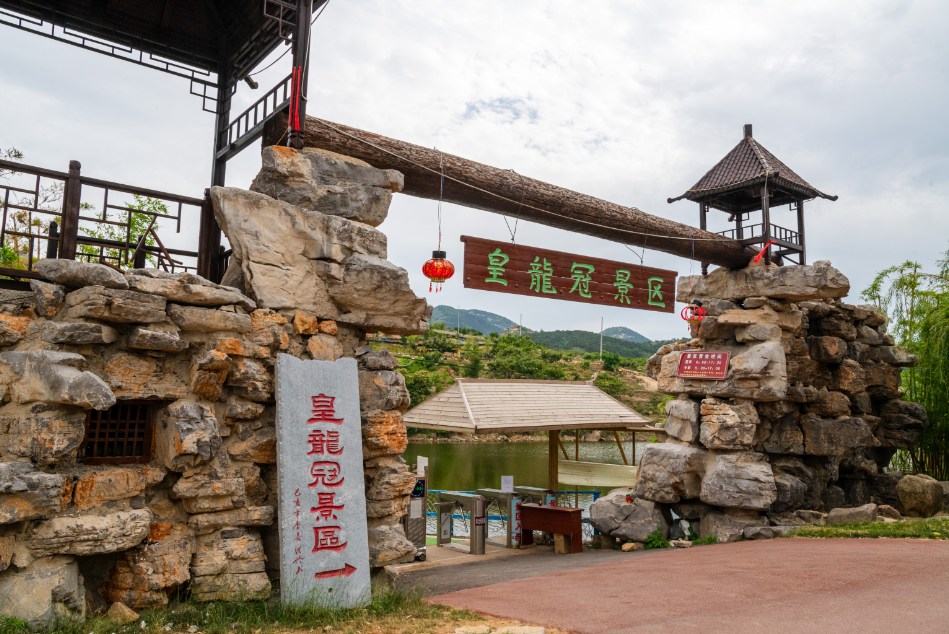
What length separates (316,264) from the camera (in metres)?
5.57

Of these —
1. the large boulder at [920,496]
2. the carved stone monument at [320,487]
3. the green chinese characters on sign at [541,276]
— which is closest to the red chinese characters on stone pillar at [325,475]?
the carved stone monument at [320,487]

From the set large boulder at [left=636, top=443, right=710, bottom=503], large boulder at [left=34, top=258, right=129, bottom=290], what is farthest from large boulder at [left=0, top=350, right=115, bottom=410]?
large boulder at [left=636, top=443, right=710, bottom=503]

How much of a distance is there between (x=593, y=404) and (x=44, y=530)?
846 centimetres

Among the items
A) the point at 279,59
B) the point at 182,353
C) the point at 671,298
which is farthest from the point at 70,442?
the point at 671,298

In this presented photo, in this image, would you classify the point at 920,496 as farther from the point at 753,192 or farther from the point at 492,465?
the point at 492,465

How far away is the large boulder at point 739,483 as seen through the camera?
8.91 metres

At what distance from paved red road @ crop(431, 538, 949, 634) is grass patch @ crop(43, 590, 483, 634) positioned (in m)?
0.69

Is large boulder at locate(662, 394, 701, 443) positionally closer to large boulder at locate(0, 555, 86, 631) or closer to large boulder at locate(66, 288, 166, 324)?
large boulder at locate(66, 288, 166, 324)

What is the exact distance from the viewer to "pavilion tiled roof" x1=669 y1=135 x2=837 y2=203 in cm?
1016

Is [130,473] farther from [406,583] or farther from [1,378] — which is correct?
[406,583]

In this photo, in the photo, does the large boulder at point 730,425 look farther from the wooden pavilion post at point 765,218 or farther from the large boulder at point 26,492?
the large boulder at point 26,492

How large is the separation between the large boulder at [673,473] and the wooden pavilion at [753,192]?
3198mm

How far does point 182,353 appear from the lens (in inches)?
189

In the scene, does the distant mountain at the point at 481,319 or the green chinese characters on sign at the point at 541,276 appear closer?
the green chinese characters on sign at the point at 541,276
